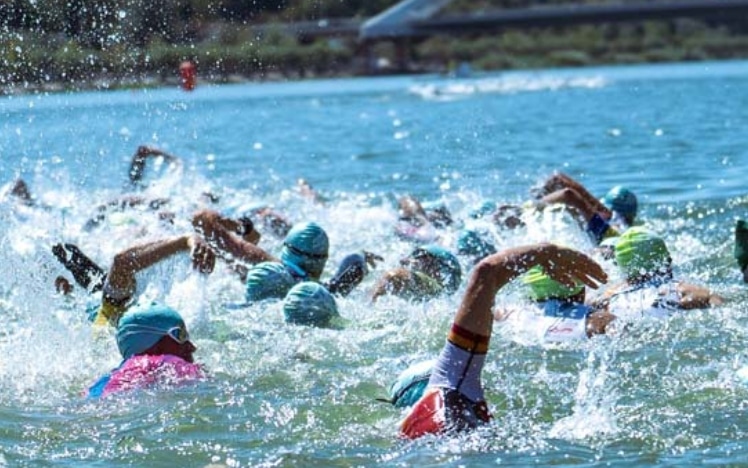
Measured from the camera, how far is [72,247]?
10672 millimetres

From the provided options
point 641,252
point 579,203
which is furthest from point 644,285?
point 579,203

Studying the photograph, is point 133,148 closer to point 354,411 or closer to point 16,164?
point 16,164

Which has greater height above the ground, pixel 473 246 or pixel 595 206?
pixel 595 206

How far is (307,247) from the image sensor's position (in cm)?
1080

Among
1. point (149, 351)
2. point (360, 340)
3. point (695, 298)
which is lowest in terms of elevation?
point (360, 340)

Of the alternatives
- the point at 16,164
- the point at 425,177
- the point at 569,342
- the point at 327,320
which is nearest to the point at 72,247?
the point at 327,320

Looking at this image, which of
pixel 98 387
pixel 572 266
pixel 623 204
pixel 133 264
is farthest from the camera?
pixel 623 204

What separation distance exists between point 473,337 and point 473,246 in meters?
5.70

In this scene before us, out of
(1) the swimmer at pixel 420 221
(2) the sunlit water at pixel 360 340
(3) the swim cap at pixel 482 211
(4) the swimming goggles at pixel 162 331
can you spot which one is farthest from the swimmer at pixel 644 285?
(3) the swim cap at pixel 482 211

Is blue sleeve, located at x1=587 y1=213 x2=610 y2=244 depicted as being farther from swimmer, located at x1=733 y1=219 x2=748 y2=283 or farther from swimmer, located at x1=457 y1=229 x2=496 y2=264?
swimmer, located at x1=733 y1=219 x2=748 y2=283

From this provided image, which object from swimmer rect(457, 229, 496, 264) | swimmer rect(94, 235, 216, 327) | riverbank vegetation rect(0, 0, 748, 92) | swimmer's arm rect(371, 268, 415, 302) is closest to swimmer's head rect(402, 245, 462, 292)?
swimmer's arm rect(371, 268, 415, 302)

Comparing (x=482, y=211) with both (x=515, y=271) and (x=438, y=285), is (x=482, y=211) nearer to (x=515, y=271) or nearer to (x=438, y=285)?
(x=438, y=285)

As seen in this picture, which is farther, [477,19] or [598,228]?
[477,19]

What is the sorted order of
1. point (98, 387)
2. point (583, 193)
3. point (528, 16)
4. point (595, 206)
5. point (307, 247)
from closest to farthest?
1. point (98, 387)
2. point (307, 247)
3. point (595, 206)
4. point (583, 193)
5. point (528, 16)
